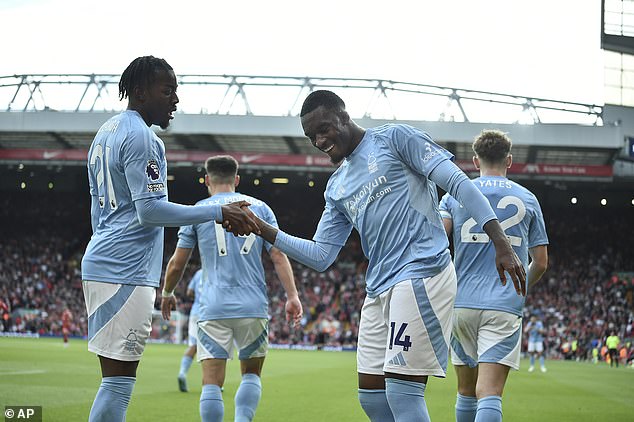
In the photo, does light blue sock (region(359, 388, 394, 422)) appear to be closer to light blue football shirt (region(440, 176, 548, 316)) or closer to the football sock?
light blue football shirt (region(440, 176, 548, 316))

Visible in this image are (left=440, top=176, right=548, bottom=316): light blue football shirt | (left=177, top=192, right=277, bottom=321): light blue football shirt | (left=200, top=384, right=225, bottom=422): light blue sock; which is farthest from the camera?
(left=177, top=192, right=277, bottom=321): light blue football shirt

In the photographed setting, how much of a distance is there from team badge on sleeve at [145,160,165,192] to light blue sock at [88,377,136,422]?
1.07 metres

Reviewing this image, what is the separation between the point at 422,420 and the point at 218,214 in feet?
5.13

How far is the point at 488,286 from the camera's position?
5.57m

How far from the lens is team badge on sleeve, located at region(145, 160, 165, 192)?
4375 mm

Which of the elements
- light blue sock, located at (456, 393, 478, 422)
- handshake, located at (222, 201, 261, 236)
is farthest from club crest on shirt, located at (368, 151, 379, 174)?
light blue sock, located at (456, 393, 478, 422)

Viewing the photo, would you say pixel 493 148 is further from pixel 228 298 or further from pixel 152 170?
pixel 152 170

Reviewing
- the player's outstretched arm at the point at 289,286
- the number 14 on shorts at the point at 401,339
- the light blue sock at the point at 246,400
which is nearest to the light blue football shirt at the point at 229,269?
the player's outstretched arm at the point at 289,286

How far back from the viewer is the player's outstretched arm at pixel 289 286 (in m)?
6.53

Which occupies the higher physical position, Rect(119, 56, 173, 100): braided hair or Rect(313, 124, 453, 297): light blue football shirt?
Rect(119, 56, 173, 100): braided hair

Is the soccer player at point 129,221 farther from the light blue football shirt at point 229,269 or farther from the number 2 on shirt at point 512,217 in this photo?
the number 2 on shirt at point 512,217

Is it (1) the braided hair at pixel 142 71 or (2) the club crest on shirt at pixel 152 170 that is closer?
(2) the club crest on shirt at pixel 152 170

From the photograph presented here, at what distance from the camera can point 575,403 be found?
12.3 meters

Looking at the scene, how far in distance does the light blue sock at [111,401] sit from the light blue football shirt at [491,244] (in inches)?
96.8
